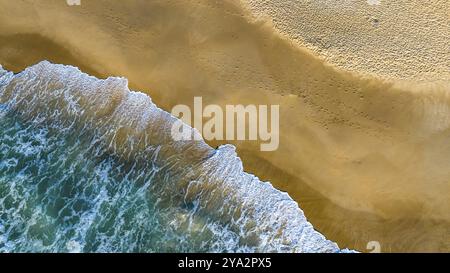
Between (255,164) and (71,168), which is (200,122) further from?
(71,168)

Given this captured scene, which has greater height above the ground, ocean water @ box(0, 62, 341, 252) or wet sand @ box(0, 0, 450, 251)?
wet sand @ box(0, 0, 450, 251)

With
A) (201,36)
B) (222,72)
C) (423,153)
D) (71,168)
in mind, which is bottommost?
(71,168)

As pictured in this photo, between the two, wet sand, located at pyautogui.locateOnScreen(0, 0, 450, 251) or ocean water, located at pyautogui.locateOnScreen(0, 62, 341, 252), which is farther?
wet sand, located at pyautogui.locateOnScreen(0, 0, 450, 251)

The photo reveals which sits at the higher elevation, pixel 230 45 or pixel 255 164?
pixel 230 45
